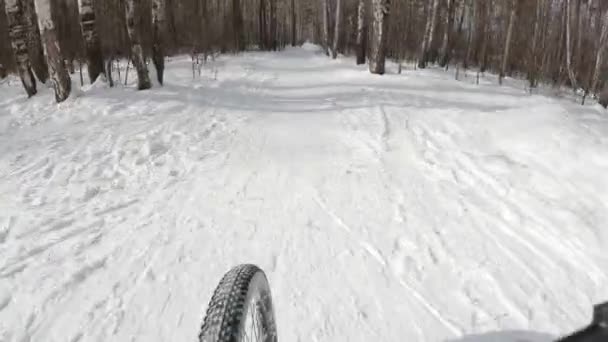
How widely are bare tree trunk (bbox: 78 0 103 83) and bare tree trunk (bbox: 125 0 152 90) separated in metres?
0.86

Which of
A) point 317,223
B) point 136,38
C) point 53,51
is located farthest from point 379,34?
point 317,223

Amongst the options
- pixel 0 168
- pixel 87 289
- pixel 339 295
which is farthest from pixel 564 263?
pixel 0 168

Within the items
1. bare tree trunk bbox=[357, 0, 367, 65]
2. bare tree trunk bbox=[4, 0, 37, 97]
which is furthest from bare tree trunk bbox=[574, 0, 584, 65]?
bare tree trunk bbox=[4, 0, 37, 97]

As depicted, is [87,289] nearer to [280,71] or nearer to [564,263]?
[564,263]

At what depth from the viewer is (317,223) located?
3.90 metres

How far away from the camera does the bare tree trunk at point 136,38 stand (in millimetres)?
9344

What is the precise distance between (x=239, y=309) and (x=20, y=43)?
10.9m

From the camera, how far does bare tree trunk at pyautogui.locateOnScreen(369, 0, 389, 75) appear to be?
11.9m

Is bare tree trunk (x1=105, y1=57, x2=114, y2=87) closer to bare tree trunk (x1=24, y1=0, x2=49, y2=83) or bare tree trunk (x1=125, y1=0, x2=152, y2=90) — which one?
bare tree trunk (x1=125, y1=0, x2=152, y2=90)

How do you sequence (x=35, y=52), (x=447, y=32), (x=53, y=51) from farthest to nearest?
(x=447, y=32) → (x=35, y=52) → (x=53, y=51)

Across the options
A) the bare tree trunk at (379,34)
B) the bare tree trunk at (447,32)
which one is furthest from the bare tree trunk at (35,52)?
the bare tree trunk at (447,32)

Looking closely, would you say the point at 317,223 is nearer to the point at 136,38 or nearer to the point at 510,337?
the point at 510,337

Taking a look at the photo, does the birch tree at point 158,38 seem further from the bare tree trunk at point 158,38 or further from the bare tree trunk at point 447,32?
the bare tree trunk at point 447,32

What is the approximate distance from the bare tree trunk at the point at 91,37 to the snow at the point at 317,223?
2.99 m
